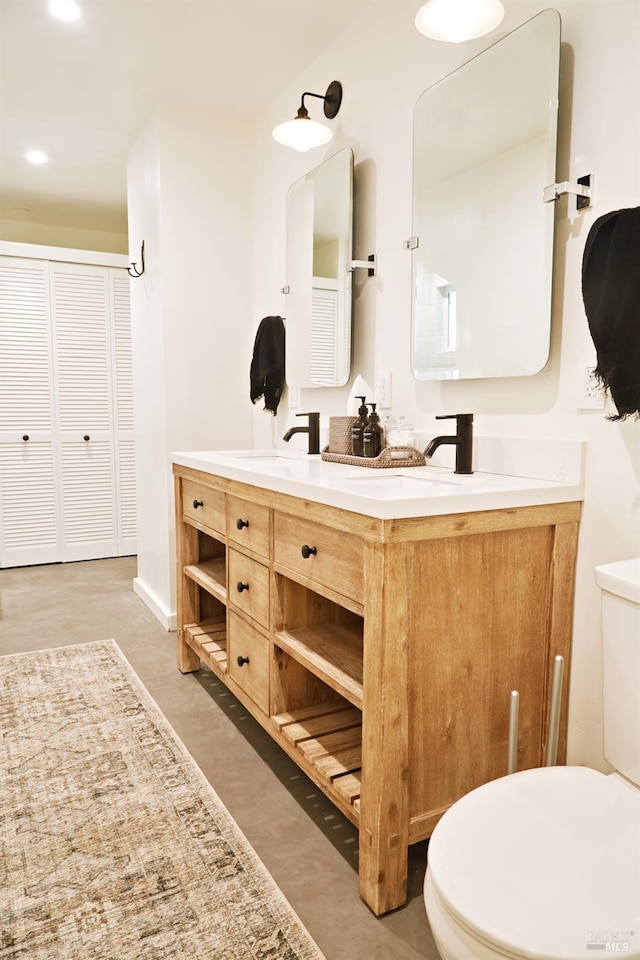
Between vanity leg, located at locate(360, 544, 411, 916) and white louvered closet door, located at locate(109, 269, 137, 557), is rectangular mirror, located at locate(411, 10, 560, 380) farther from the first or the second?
white louvered closet door, located at locate(109, 269, 137, 557)

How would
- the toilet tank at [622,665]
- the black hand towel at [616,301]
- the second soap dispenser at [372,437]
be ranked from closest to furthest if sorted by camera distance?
the toilet tank at [622,665] → the black hand towel at [616,301] → the second soap dispenser at [372,437]

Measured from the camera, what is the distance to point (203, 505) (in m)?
2.32

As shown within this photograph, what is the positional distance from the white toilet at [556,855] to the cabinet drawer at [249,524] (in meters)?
0.91

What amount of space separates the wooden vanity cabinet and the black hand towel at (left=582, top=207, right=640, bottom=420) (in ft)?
1.06

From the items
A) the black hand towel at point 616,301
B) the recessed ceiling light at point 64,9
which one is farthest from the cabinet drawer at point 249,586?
the recessed ceiling light at point 64,9

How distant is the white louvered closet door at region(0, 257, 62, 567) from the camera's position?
416 cm

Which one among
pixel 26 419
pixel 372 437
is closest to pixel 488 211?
pixel 372 437

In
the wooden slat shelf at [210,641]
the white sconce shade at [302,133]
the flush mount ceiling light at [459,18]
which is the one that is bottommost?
the wooden slat shelf at [210,641]

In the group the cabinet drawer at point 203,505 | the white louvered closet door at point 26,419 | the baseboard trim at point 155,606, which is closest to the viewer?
the cabinet drawer at point 203,505

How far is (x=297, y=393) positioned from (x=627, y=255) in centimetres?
176

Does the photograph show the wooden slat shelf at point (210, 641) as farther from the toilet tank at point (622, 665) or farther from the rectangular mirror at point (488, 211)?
the toilet tank at point (622, 665)

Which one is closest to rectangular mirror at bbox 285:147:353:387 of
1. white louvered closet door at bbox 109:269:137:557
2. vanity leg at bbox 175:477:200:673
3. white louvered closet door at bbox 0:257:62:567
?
vanity leg at bbox 175:477:200:673

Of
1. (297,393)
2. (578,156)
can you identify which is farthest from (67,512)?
(578,156)

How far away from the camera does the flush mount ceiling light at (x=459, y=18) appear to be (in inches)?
57.1
